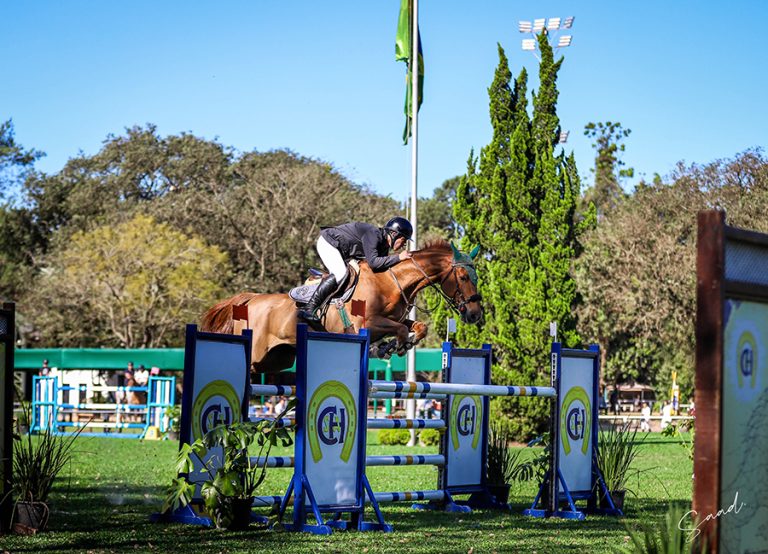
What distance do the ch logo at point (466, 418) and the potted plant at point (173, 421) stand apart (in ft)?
41.3

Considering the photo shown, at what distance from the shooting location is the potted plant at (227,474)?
6.90 m

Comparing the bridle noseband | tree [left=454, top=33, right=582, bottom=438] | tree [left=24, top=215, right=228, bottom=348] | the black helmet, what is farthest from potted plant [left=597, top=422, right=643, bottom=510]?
tree [left=24, top=215, right=228, bottom=348]

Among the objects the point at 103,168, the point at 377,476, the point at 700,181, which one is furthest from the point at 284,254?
the point at 377,476

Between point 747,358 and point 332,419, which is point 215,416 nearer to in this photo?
point 332,419

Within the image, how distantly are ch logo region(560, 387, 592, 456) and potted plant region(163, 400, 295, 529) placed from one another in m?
2.88

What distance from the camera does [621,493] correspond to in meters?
9.12

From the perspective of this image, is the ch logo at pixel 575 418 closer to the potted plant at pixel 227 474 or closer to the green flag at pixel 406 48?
the potted plant at pixel 227 474

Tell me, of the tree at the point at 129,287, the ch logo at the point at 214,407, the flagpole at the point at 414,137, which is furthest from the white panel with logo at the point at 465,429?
the tree at the point at 129,287

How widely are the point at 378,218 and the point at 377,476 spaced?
31306mm

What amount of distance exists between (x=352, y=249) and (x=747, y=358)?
6.91 m

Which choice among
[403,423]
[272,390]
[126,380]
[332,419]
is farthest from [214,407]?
[126,380]

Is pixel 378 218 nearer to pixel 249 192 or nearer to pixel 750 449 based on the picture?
pixel 249 192

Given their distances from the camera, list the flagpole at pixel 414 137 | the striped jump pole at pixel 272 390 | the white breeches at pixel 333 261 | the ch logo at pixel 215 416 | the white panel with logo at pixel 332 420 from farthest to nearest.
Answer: the flagpole at pixel 414 137, the white breeches at pixel 333 261, the striped jump pole at pixel 272 390, the ch logo at pixel 215 416, the white panel with logo at pixel 332 420
